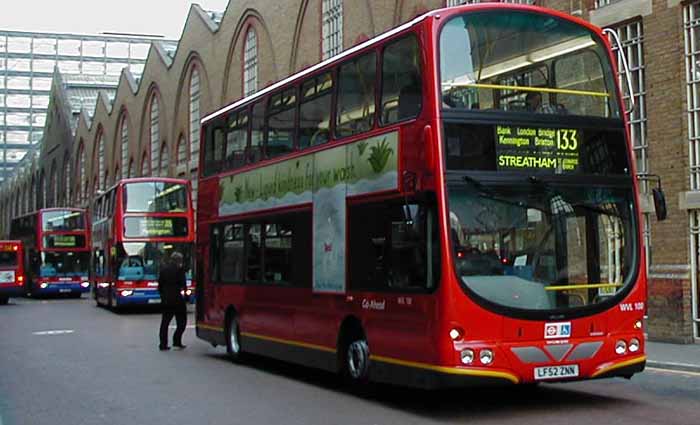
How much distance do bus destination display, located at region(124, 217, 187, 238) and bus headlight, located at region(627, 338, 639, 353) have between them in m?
21.1

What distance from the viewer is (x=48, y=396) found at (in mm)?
11742

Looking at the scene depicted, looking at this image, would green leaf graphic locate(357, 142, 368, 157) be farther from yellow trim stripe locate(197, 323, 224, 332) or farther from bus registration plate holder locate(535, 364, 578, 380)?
yellow trim stripe locate(197, 323, 224, 332)

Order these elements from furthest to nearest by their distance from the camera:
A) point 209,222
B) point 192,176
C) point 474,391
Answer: point 192,176
point 209,222
point 474,391

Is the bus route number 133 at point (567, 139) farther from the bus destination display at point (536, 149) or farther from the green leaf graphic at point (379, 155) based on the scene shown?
the green leaf graphic at point (379, 155)

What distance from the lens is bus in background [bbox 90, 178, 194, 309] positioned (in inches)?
1150

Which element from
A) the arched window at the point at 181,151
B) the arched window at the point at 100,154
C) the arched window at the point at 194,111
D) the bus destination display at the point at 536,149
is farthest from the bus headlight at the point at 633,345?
the arched window at the point at 100,154

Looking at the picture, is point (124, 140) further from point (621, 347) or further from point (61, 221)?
point (621, 347)

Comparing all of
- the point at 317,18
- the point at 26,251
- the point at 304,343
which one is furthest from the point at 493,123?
the point at 26,251

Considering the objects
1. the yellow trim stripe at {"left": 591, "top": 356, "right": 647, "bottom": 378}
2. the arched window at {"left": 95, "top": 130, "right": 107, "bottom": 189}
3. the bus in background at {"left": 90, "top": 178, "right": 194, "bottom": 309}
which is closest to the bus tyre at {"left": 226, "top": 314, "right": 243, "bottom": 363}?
the yellow trim stripe at {"left": 591, "top": 356, "right": 647, "bottom": 378}

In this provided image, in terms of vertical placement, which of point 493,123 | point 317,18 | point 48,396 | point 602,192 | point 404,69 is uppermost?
point 317,18

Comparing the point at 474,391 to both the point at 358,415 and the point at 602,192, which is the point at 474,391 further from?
the point at 602,192

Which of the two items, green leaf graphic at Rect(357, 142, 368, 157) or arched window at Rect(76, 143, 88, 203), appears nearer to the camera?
green leaf graphic at Rect(357, 142, 368, 157)

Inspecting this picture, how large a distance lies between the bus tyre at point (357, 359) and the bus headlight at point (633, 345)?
2.76 meters

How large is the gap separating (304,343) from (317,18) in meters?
23.5
